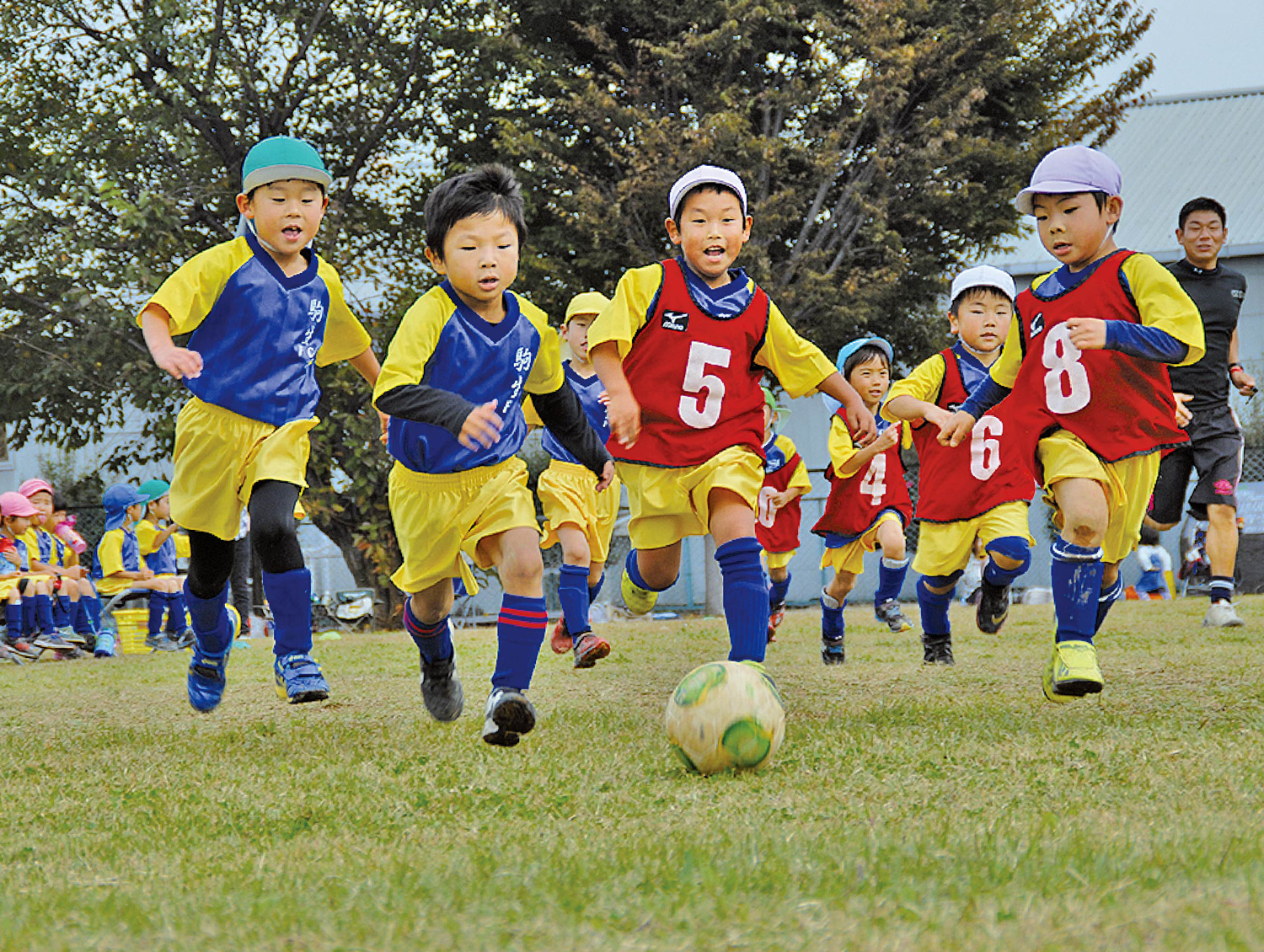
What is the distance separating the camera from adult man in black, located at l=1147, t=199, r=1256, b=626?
761cm

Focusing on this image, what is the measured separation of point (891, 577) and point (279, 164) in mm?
5762

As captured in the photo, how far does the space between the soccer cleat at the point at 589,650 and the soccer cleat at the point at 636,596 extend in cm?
53

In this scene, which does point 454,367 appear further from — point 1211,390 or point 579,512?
point 1211,390

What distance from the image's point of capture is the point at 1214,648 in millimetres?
6672

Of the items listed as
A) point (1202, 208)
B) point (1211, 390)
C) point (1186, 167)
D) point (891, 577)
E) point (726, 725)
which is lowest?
point (726, 725)

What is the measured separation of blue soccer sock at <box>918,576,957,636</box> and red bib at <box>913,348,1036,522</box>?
39 cm

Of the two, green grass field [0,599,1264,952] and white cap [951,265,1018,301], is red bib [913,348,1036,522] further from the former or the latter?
green grass field [0,599,1264,952]

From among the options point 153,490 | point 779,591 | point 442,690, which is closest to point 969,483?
point 779,591

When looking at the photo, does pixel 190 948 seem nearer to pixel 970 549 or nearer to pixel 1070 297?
pixel 1070 297

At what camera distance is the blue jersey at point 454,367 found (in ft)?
13.9

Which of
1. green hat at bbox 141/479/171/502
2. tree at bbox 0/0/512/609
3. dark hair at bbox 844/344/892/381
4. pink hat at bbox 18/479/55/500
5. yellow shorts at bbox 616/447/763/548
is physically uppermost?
tree at bbox 0/0/512/609

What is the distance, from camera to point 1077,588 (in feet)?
14.9

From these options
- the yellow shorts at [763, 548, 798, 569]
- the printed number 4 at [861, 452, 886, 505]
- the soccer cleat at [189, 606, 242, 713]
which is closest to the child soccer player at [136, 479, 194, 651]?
the yellow shorts at [763, 548, 798, 569]

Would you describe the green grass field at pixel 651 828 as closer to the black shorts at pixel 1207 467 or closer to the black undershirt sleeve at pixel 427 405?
the black undershirt sleeve at pixel 427 405
